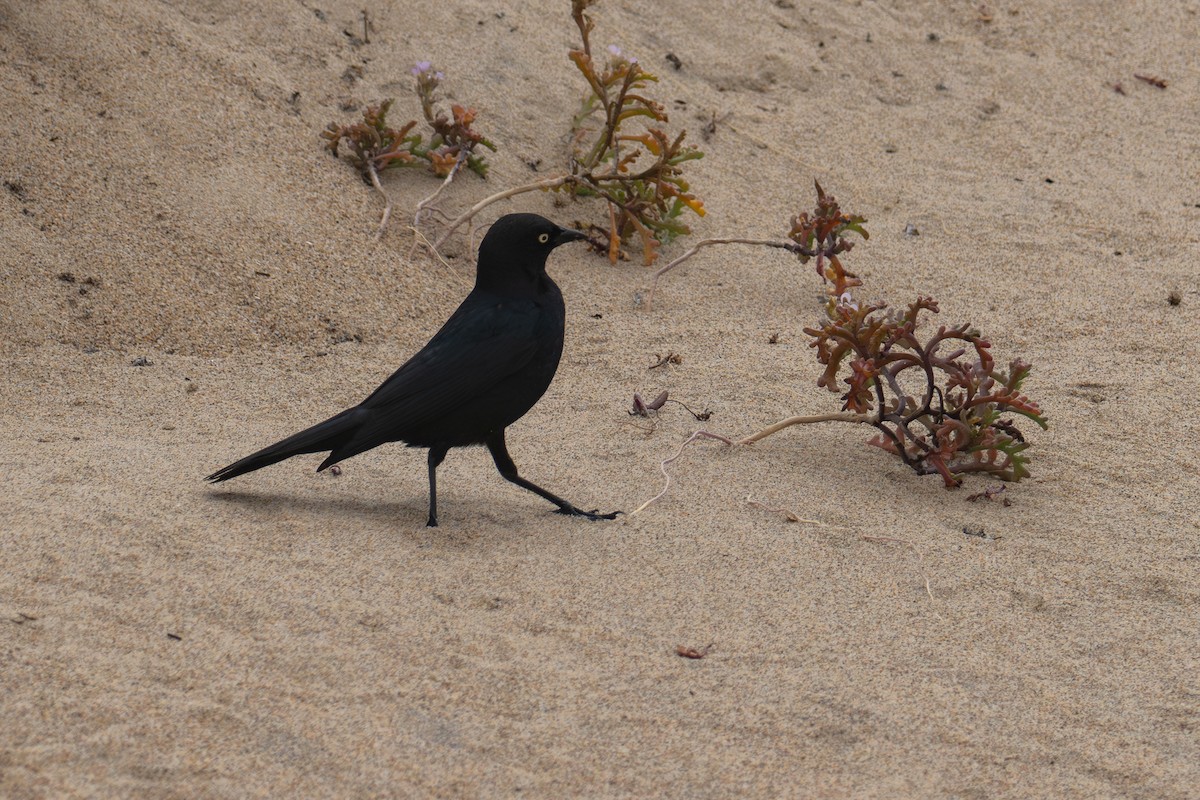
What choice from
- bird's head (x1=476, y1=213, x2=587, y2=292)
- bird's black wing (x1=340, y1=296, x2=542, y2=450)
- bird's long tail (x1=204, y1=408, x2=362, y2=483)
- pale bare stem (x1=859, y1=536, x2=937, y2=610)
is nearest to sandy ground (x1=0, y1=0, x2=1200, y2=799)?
pale bare stem (x1=859, y1=536, x2=937, y2=610)

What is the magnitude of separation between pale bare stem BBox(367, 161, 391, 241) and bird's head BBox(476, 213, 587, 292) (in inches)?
75.3

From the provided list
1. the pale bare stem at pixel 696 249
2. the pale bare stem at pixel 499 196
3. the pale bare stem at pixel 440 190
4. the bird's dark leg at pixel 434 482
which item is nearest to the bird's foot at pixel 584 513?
the bird's dark leg at pixel 434 482

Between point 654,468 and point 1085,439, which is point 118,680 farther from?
point 1085,439

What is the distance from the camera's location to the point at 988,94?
799cm

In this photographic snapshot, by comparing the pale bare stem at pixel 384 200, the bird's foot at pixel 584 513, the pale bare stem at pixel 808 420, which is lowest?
the bird's foot at pixel 584 513

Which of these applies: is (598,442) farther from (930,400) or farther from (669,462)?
(930,400)

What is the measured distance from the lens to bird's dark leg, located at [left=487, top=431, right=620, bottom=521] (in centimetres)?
414

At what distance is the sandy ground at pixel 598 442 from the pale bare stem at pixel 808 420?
4.1 inches

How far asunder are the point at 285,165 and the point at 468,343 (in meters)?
2.56

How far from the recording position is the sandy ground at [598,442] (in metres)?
2.93

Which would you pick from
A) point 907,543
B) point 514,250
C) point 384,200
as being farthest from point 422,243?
point 907,543

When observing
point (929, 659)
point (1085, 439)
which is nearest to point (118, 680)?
point (929, 659)

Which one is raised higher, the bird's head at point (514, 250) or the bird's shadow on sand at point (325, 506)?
the bird's head at point (514, 250)

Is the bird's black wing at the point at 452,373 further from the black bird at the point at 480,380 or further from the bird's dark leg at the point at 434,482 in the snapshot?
the bird's dark leg at the point at 434,482
